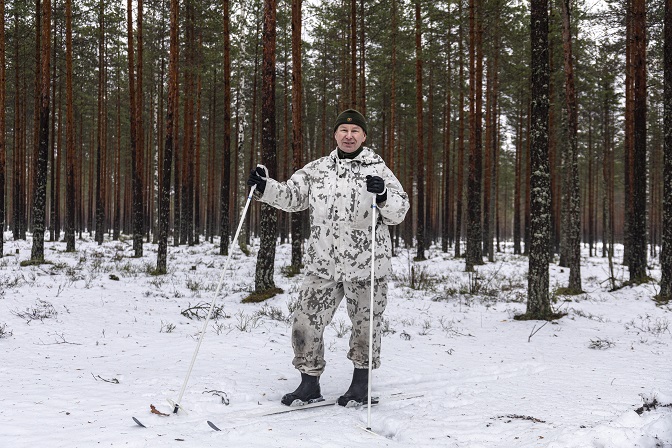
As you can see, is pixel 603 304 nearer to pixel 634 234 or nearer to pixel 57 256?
pixel 634 234

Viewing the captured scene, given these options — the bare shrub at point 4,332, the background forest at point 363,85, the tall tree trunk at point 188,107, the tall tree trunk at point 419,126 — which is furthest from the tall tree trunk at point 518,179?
the bare shrub at point 4,332

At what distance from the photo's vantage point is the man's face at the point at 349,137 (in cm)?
363

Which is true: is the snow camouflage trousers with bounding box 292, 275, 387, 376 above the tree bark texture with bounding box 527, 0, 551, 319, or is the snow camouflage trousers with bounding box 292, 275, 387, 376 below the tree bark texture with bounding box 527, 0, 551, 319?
below

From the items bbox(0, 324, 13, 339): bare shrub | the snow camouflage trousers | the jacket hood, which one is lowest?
bbox(0, 324, 13, 339): bare shrub

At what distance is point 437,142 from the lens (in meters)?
32.7

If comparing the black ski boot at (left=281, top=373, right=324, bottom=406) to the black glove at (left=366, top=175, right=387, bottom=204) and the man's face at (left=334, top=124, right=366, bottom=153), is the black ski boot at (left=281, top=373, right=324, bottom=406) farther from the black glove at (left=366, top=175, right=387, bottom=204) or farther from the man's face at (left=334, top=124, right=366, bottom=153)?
the man's face at (left=334, top=124, right=366, bottom=153)

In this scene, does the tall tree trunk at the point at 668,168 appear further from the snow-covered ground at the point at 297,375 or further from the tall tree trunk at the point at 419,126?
the tall tree trunk at the point at 419,126

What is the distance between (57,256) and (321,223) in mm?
14057

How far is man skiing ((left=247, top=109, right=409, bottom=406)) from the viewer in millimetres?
3557

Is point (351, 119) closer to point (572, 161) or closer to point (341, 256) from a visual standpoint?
point (341, 256)

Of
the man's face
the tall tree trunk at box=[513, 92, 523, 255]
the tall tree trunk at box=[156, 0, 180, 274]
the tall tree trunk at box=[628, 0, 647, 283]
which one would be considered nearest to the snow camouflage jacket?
the man's face

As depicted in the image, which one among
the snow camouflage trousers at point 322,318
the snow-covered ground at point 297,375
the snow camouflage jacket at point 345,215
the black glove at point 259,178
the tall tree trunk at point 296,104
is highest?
the tall tree trunk at point 296,104

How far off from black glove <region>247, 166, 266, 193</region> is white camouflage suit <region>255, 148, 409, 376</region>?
0.15 ft

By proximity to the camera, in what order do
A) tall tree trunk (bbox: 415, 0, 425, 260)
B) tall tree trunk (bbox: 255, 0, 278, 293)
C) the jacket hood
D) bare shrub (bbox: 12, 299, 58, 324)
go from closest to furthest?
the jacket hood
bare shrub (bbox: 12, 299, 58, 324)
tall tree trunk (bbox: 255, 0, 278, 293)
tall tree trunk (bbox: 415, 0, 425, 260)
